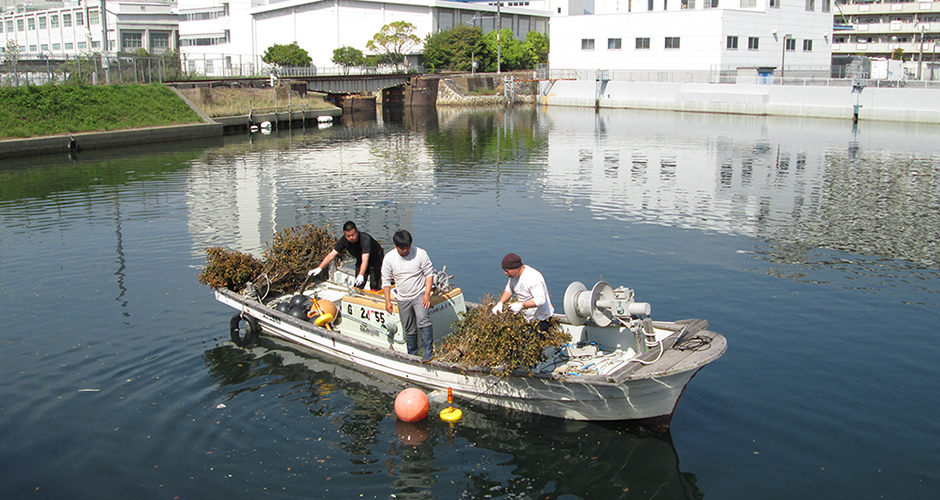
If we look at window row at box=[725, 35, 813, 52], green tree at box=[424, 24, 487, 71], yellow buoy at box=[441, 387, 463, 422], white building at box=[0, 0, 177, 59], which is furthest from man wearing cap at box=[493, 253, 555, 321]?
white building at box=[0, 0, 177, 59]

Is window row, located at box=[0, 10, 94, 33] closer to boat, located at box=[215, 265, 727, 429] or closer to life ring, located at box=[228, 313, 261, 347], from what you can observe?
life ring, located at box=[228, 313, 261, 347]

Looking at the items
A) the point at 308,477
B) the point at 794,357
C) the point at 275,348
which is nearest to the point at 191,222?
the point at 275,348

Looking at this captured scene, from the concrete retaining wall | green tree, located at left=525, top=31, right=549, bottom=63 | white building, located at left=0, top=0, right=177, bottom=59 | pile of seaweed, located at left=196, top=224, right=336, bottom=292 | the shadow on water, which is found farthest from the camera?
white building, located at left=0, top=0, right=177, bottom=59

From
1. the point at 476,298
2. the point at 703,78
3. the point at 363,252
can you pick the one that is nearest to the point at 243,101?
the point at 703,78

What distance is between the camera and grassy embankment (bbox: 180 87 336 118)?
193 feet

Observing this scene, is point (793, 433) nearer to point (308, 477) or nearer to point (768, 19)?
point (308, 477)

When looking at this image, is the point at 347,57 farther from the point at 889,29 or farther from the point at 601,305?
the point at 601,305

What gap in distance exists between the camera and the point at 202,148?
47781 mm

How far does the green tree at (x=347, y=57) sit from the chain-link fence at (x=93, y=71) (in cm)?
3538

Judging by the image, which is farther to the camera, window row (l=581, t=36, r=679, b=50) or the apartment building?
the apartment building

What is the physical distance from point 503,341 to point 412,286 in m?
2.08

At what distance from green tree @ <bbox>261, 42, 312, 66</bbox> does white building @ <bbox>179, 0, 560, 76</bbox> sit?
7.80 feet

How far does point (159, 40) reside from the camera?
123562 mm

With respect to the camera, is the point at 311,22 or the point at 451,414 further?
the point at 311,22
